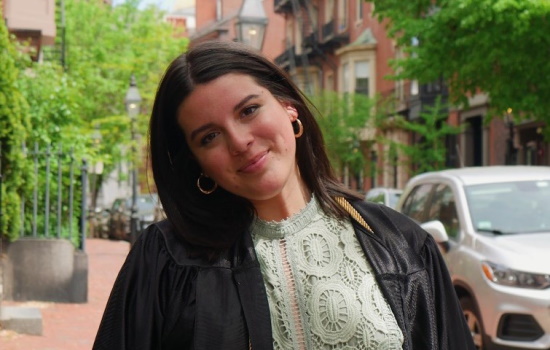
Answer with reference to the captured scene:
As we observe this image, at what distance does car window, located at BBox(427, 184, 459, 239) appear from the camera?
10023mm

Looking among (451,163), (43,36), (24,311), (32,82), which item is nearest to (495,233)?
(24,311)

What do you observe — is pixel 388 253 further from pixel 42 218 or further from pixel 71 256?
pixel 42 218

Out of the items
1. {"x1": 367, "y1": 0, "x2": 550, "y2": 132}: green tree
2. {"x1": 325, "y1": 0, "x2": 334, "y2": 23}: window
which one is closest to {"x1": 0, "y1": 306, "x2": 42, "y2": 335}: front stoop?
{"x1": 367, "y1": 0, "x2": 550, "y2": 132}: green tree

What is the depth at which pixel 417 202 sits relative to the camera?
36.9 ft

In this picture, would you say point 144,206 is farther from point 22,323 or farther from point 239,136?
point 239,136

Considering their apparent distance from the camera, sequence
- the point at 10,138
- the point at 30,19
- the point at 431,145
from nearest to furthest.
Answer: the point at 10,138
the point at 30,19
the point at 431,145

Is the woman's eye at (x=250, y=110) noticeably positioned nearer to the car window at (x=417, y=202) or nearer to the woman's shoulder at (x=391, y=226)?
the woman's shoulder at (x=391, y=226)

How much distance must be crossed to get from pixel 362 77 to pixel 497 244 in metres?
42.9

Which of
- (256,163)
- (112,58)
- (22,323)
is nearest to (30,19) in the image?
(22,323)

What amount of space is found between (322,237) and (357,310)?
0.22m

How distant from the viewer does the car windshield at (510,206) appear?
958cm

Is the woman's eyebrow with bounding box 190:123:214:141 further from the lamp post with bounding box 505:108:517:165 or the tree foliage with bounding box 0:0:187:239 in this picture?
the lamp post with bounding box 505:108:517:165

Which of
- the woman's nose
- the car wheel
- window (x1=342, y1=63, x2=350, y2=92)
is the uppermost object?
window (x1=342, y1=63, x2=350, y2=92)

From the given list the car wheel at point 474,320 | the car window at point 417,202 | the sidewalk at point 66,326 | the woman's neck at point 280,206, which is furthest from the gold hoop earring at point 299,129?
the car window at point 417,202
